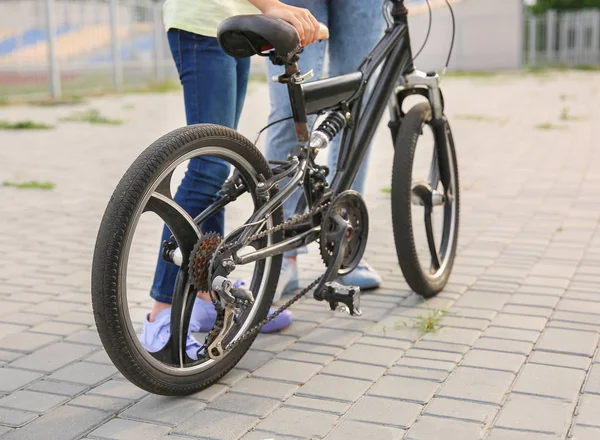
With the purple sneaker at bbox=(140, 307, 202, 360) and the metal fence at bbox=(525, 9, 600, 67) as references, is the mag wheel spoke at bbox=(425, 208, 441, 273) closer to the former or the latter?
the purple sneaker at bbox=(140, 307, 202, 360)

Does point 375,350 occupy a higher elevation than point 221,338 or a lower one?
lower

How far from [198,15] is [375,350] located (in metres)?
1.29

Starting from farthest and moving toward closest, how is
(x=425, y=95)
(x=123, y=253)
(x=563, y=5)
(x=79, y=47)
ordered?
(x=563, y=5) → (x=79, y=47) → (x=425, y=95) → (x=123, y=253)

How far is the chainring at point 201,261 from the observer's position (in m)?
2.70

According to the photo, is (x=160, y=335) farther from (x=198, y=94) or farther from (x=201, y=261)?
(x=198, y=94)

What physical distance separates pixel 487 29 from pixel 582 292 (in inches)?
1103

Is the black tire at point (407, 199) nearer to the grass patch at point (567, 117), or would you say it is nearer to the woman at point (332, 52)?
the woman at point (332, 52)

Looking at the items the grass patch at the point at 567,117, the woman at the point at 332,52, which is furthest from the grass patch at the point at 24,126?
the woman at the point at 332,52

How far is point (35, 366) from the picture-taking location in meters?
3.07

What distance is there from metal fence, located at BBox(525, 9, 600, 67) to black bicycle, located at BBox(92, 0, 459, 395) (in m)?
27.3

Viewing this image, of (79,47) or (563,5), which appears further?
(563,5)

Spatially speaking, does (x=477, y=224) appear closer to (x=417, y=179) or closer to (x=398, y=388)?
(x=417, y=179)

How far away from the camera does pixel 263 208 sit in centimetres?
285

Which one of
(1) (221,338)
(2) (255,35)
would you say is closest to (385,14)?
(2) (255,35)
